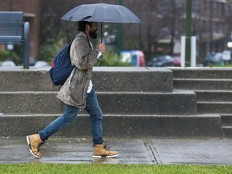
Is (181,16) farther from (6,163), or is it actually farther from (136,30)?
(6,163)

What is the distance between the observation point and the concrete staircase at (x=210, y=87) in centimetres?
1005

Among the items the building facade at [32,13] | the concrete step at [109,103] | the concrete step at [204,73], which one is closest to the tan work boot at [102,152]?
the concrete step at [109,103]

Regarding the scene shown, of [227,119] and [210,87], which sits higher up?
[210,87]

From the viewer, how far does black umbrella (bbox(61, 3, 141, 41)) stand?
745cm

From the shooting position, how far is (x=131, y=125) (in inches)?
368

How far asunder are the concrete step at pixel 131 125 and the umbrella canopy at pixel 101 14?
2.02 metres

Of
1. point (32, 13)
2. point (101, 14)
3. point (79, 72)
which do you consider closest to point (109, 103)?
point (79, 72)

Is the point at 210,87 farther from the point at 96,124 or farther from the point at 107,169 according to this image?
the point at 107,169

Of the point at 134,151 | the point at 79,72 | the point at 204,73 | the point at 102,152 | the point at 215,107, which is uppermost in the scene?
the point at 79,72

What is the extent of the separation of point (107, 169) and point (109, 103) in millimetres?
2518

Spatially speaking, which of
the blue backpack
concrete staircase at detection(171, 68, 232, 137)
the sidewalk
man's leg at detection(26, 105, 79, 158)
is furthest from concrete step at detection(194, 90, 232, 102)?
the blue backpack

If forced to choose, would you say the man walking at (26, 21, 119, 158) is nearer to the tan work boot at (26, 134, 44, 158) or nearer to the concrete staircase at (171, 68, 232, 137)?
the tan work boot at (26, 134, 44, 158)

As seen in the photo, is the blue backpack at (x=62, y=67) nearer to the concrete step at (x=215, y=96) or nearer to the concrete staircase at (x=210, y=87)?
the concrete staircase at (x=210, y=87)

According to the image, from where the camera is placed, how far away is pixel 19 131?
926cm
